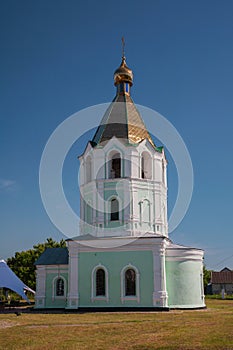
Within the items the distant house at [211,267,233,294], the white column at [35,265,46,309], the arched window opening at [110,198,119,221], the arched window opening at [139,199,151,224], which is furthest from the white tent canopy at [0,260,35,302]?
the distant house at [211,267,233,294]

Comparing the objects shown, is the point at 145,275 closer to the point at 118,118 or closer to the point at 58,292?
the point at 58,292

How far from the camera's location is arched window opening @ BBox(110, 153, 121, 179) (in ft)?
79.9

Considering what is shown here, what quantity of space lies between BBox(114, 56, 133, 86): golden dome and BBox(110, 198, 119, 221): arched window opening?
869cm

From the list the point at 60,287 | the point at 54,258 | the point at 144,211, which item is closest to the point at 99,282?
the point at 60,287

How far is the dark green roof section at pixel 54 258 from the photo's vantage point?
24.2 m

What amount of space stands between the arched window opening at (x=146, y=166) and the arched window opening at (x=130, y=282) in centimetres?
571

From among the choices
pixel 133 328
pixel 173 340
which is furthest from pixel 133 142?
pixel 173 340

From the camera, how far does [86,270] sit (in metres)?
22.2

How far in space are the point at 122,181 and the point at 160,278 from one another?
5.66 meters

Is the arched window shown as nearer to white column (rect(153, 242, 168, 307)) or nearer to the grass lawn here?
white column (rect(153, 242, 168, 307))

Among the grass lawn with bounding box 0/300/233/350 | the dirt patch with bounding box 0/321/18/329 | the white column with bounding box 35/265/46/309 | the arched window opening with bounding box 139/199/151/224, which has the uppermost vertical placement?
the arched window opening with bounding box 139/199/151/224

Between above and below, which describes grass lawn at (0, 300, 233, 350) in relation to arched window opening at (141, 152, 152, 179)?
below

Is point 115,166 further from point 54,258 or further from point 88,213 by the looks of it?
point 54,258

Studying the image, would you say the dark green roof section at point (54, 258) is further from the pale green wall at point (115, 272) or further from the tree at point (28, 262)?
the tree at point (28, 262)
